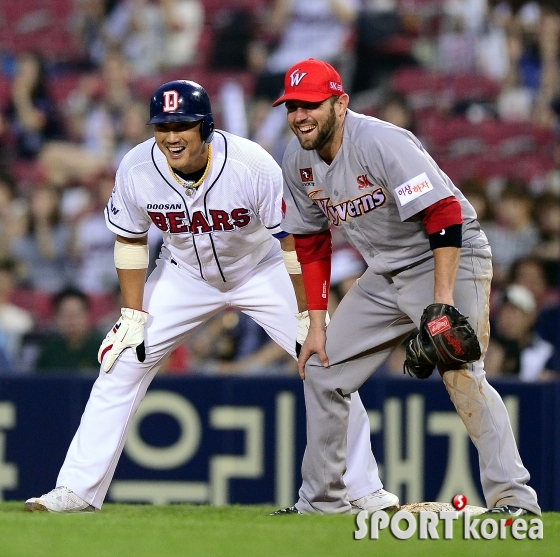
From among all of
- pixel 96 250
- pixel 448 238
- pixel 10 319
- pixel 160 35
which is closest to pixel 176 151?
pixel 448 238

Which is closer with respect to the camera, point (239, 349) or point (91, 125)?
point (239, 349)

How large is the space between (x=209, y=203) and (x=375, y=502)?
1653 millimetres

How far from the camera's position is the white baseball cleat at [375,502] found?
5.38 m

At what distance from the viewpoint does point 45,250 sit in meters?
10.3

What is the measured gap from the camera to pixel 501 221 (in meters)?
9.45

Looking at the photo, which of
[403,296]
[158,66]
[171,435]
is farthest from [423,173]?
[158,66]

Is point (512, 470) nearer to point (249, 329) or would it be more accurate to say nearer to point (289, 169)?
point (289, 169)

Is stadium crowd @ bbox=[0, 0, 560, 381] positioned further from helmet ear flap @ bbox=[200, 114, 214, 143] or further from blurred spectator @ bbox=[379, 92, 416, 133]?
helmet ear flap @ bbox=[200, 114, 214, 143]

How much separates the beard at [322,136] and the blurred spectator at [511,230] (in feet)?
14.7

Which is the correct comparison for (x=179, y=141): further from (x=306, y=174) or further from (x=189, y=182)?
(x=306, y=174)

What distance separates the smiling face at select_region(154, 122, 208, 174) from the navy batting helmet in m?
0.05

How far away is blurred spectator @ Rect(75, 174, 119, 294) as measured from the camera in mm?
10094

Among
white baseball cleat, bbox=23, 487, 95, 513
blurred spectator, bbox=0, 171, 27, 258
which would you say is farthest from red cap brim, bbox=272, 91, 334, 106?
blurred spectator, bbox=0, 171, 27, 258

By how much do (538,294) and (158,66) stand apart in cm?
542
